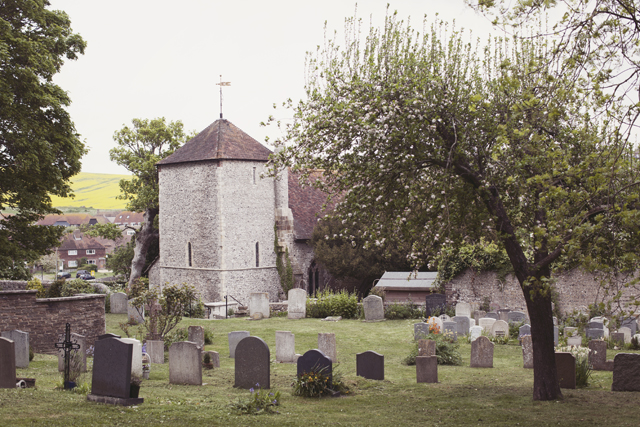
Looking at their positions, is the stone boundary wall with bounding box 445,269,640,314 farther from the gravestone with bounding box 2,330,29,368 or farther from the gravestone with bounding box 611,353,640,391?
the gravestone with bounding box 2,330,29,368

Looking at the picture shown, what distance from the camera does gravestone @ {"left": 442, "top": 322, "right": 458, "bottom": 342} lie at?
15.1m

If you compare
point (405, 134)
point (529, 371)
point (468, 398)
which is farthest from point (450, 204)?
point (529, 371)

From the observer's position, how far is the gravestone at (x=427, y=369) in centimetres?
1088

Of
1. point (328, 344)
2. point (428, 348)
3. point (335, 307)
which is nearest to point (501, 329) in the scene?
point (428, 348)

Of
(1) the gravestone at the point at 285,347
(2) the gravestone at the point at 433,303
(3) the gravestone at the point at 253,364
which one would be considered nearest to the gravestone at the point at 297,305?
(2) the gravestone at the point at 433,303

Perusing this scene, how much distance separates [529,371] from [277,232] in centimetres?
2212

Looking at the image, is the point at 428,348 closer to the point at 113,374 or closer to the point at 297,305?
the point at 113,374

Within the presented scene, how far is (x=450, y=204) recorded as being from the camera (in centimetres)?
949

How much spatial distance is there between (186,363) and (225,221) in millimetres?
20674

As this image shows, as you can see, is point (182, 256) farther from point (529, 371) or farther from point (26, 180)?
point (529, 371)

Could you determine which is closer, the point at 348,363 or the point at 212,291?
the point at 348,363

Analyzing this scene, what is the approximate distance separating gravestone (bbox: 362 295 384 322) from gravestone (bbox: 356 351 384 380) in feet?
34.6

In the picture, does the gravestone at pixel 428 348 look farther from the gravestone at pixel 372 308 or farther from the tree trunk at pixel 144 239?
the tree trunk at pixel 144 239

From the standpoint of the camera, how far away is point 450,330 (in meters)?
15.9
